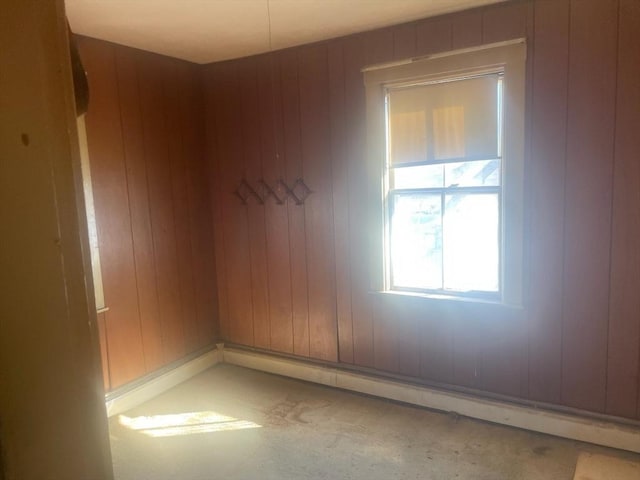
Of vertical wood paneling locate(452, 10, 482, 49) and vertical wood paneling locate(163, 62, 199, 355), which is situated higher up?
vertical wood paneling locate(452, 10, 482, 49)

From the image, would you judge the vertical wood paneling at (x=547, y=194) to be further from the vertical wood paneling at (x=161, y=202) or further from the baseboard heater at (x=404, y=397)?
the vertical wood paneling at (x=161, y=202)

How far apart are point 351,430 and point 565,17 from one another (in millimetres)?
2617

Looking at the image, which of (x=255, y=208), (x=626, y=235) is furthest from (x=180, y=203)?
(x=626, y=235)

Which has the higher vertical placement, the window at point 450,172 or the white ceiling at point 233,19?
the white ceiling at point 233,19

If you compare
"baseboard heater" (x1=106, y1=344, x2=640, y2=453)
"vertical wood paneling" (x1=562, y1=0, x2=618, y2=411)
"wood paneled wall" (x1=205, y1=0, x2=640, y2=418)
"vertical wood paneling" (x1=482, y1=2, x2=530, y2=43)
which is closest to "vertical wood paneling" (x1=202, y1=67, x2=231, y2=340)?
"wood paneled wall" (x1=205, y1=0, x2=640, y2=418)

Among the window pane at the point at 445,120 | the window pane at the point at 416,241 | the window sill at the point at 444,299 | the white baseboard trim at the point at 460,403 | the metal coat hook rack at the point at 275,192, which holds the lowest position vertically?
the white baseboard trim at the point at 460,403

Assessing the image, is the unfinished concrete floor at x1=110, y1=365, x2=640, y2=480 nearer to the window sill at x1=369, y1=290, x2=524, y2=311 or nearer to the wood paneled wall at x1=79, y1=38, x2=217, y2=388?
the wood paneled wall at x1=79, y1=38, x2=217, y2=388

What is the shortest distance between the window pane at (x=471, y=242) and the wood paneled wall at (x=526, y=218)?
6.8 inches

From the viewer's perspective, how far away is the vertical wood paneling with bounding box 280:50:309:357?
342cm

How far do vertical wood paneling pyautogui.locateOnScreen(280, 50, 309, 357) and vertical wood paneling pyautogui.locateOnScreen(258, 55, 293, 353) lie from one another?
4cm

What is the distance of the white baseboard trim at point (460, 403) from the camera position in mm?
2639

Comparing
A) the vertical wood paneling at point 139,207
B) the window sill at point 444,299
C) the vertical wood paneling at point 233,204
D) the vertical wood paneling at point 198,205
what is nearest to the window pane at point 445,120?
the window sill at point 444,299

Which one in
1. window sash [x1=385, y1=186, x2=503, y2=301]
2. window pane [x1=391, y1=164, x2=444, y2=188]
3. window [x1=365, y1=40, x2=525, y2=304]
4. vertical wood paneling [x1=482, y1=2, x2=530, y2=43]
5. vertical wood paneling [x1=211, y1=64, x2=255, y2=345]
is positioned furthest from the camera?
vertical wood paneling [x1=211, y1=64, x2=255, y2=345]

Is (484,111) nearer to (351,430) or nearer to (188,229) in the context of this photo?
(351,430)
